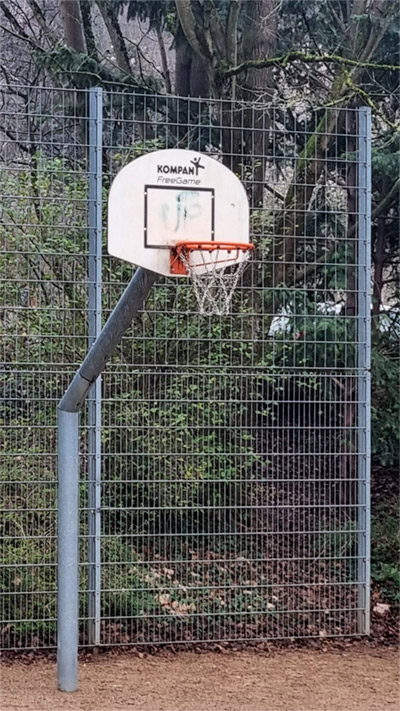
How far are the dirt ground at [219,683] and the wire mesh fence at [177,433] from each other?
21 cm

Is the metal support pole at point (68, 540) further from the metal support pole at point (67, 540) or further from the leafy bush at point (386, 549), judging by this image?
the leafy bush at point (386, 549)

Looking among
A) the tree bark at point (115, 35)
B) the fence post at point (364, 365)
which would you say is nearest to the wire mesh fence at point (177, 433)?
the fence post at point (364, 365)

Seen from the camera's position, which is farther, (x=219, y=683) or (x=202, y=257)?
(x=219, y=683)

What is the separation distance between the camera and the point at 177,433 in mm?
5059

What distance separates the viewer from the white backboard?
3635 mm

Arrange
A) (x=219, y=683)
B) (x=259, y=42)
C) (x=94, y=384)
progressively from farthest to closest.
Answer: (x=259, y=42)
(x=94, y=384)
(x=219, y=683)

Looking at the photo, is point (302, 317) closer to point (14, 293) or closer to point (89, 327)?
point (89, 327)

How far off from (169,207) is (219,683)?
8.04 feet

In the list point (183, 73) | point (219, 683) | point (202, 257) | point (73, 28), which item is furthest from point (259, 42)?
point (219, 683)

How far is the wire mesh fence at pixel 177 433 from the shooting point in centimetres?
479

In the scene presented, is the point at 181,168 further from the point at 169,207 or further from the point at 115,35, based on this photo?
the point at 115,35

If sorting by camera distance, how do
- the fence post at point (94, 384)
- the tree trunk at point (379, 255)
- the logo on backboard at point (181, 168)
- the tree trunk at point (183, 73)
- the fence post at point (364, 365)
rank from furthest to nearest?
1. the tree trunk at point (183, 73)
2. the tree trunk at point (379, 255)
3. the fence post at point (364, 365)
4. the fence post at point (94, 384)
5. the logo on backboard at point (181, 168)

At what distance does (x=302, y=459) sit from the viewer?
5109mm

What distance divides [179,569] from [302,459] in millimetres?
957
